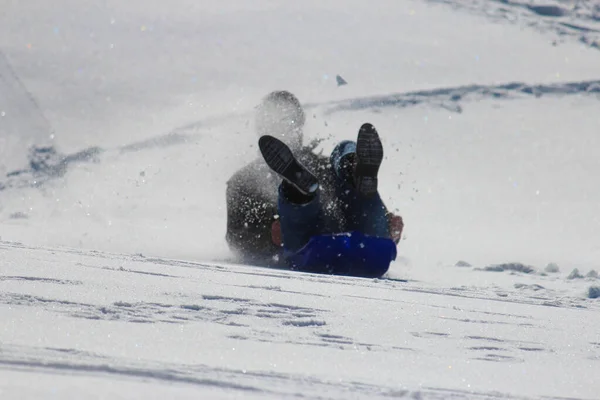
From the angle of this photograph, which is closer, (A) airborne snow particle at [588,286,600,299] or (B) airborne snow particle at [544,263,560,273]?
(A) airborne snow particle at [588,286,600,299]

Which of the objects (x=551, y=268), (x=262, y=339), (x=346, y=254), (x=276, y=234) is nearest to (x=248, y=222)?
(x=276, y=234)

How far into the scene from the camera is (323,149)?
4078mm

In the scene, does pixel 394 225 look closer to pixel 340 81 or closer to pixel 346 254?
pixel 346 254

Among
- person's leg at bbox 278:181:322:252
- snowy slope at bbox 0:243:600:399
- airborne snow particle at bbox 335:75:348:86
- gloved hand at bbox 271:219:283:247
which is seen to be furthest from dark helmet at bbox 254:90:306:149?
airborne snow particle at bbox 335:75:348:86

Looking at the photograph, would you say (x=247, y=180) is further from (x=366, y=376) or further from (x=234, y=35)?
(x=234, y=35)

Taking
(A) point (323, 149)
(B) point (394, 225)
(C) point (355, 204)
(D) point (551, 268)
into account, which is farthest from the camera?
(D) point (551, 268)

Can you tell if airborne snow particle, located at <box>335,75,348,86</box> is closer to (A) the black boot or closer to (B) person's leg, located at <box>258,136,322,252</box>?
(B) person's leg, located at <box>258,136,322,252</box>

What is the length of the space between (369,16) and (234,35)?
8.34ft

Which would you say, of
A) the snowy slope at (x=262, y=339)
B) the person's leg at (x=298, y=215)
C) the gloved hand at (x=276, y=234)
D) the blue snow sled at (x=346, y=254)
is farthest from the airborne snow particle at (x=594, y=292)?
the gloved hand at (x=276, y=234)

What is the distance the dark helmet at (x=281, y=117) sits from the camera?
13.9 ft

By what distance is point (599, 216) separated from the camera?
680 centimetres

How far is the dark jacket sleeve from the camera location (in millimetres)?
4027

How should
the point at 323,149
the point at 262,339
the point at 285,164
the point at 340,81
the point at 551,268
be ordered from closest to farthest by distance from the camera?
the point at 262,339, the point at 285,164, the point at 323,149, the point at 551,268, the point at 340,81

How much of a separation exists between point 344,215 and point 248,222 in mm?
821
